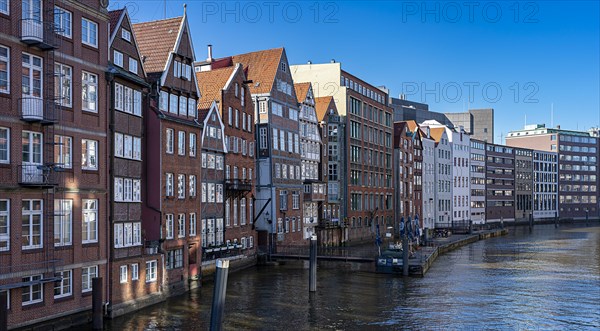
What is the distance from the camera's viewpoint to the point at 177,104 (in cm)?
4884

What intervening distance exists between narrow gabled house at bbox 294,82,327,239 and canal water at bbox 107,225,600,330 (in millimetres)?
12391

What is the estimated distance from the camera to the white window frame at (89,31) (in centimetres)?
3578

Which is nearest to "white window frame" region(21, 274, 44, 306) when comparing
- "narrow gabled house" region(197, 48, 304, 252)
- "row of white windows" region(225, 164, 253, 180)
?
"row of white windows" region(225, 164, 253, 180)

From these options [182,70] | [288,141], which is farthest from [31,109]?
[288,141]

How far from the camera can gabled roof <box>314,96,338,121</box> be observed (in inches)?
3538

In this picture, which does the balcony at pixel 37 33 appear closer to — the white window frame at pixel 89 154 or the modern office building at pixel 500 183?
the white window frame at pixel 89 154

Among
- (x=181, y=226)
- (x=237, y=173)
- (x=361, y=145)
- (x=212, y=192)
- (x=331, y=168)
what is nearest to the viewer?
(x=181, y=226)

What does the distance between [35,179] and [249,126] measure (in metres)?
37.1

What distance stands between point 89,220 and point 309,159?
49.4 metres

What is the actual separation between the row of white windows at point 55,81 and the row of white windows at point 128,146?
332 cm

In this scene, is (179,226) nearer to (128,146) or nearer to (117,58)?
(128,146)

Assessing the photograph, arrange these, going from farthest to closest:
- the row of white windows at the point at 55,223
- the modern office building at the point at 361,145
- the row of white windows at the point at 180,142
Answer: the modern office building at the point at 361,145 < the row of white windows at the point at 180,142 < the row of white windows at the point at 55,223

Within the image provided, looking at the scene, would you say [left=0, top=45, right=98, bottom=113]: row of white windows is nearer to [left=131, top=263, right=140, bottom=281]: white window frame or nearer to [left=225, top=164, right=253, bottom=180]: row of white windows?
[left=131, top=263, right=140, bottom=281]: white window frame

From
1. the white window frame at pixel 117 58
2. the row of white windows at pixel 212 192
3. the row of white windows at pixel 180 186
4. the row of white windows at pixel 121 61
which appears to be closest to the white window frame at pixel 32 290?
the white window frame at pixel 117 58
